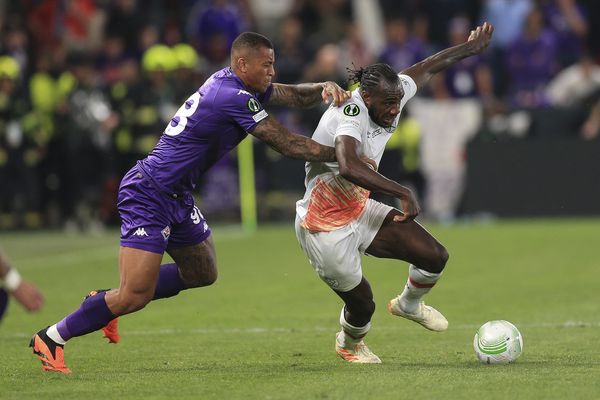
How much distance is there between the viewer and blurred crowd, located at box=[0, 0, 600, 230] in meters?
22.0

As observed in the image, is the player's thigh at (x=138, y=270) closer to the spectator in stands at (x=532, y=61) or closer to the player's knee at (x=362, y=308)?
the player's knee at (x=362, y=308)

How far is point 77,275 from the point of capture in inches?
619

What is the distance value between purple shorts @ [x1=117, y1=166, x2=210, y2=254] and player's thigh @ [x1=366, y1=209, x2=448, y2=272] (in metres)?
1.32

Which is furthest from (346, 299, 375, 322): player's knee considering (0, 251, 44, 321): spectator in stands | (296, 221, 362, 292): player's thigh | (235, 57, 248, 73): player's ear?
(0, 251, 44, 321): spectator in stands

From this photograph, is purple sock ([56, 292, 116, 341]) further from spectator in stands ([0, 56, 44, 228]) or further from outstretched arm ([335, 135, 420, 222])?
spectator in stands ([0, 56, 44, 228])

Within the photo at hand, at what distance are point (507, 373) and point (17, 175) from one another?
15.2 m

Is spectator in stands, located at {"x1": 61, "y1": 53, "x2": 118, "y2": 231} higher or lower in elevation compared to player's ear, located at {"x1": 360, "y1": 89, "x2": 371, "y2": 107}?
lower

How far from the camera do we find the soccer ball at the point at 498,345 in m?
8.77

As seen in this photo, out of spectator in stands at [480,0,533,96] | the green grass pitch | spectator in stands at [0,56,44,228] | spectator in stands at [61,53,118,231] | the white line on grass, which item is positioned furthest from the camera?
spectator in stands at [480,0,533,96]

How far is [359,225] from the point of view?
9172 mm

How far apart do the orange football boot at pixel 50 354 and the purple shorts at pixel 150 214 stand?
80cm

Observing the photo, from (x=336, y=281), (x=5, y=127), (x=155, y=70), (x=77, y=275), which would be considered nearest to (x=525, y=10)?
(x=155, y=70)

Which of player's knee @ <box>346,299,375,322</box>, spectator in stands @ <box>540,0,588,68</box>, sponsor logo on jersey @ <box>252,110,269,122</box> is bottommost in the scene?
player's knee @ <box>346,299,375,322</box>

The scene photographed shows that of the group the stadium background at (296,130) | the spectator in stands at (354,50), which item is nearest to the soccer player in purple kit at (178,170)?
the stadium background at (296,130)
